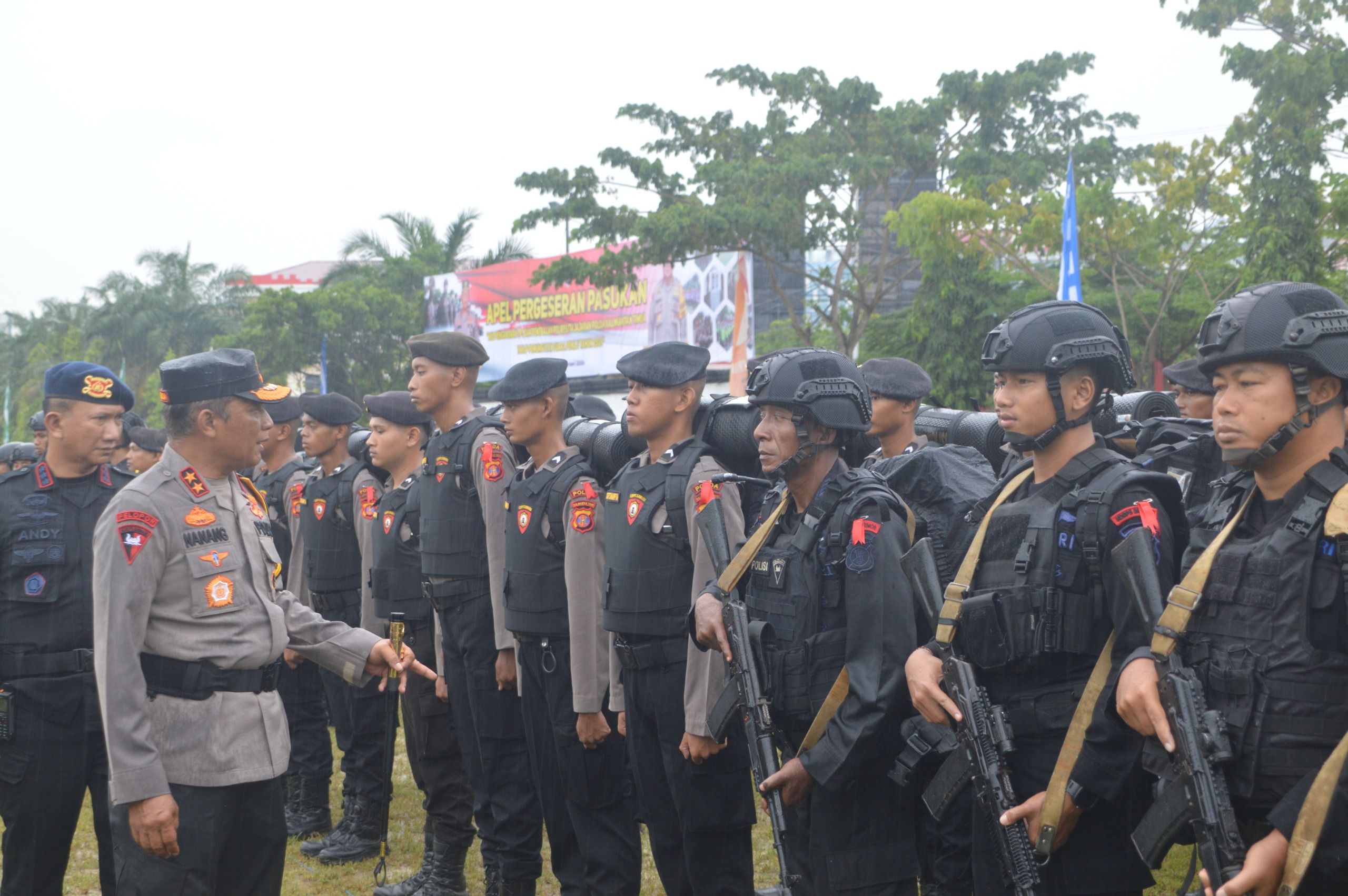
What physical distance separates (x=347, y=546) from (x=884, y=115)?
18.9 meters

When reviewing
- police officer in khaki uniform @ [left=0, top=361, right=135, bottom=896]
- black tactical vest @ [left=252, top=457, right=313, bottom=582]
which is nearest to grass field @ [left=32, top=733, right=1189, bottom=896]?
police officer in khaki uniform @ [left=0, top=361, right=135, bottom=896]

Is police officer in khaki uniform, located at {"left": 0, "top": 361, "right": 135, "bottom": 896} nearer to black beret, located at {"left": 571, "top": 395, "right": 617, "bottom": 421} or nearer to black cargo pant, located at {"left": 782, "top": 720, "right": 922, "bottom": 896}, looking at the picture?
black beret, located at {"left": 571, "top": 395, "right": 617, "bottom": 421}

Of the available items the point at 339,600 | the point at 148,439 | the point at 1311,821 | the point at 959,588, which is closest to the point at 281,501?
the point at 339,600

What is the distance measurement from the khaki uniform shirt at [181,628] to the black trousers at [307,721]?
3.84 m

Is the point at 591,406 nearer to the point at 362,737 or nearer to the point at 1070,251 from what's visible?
the point at 362,737

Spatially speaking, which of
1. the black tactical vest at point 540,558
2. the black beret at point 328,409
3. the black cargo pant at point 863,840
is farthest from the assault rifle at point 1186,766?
the black beret at point 328,409

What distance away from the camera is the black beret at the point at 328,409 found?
8117mm

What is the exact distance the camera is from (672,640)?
15.4ft

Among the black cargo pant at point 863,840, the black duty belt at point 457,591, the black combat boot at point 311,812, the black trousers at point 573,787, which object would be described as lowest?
the black combat boot at point 311,812

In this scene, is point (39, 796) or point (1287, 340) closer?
point (1287, 340)

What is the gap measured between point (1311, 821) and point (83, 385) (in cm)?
474

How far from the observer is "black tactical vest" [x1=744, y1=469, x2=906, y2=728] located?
12.2 ft

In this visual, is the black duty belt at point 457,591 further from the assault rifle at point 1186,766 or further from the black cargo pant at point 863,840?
the assault rifle at point 1186,766

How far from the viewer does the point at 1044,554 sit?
3.18 meters
